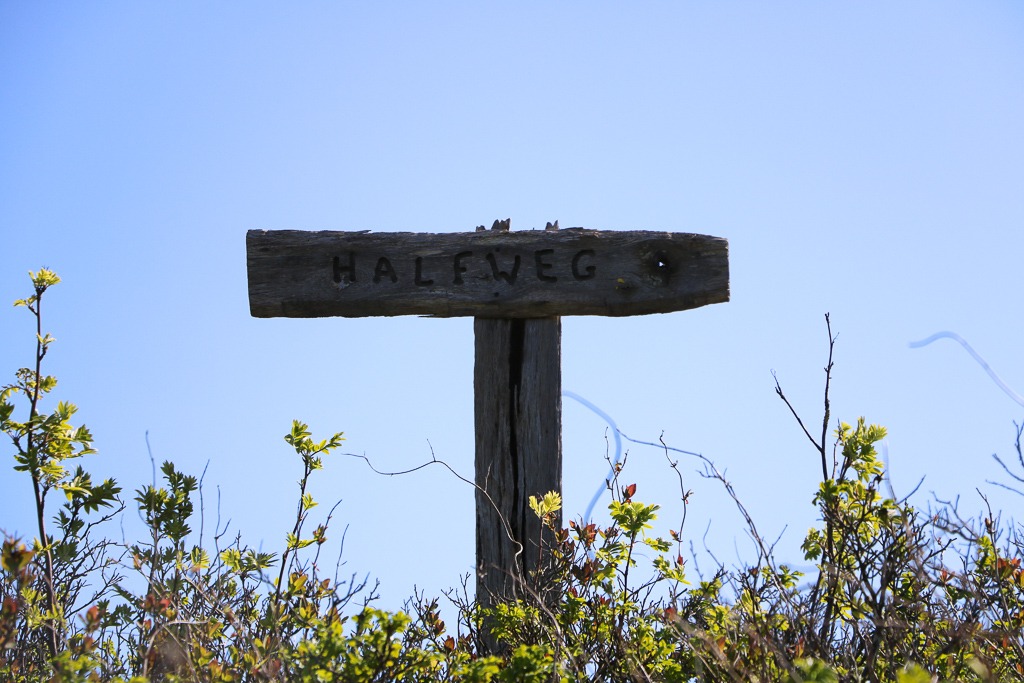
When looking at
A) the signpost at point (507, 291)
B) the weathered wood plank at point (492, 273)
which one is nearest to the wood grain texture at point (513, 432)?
the signpost at point (507, 291)

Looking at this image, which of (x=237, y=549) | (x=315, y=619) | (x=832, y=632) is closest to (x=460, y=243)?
(x=237, y=549)

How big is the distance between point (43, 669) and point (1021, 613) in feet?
10.7

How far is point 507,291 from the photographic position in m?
3.29

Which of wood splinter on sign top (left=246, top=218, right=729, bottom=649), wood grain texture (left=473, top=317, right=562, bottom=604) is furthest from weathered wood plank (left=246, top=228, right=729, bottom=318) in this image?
wood grain texture (left=473, top=317, right=562, bottom=604)

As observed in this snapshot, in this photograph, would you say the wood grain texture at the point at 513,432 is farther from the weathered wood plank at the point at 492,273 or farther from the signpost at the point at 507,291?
the weathered wood plank at the point at 492,273

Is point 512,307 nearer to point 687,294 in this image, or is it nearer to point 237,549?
point 687,294

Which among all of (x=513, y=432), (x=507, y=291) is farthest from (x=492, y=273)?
(x=513, y=432)

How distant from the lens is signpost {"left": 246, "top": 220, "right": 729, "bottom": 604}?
10.8 feet

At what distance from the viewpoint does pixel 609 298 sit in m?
3.30

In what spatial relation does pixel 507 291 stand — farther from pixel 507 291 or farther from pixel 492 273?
pixel 492 273

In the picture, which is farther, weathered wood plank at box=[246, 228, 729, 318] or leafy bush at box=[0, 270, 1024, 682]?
weathered wood plank at box=[246, 228, 729, 318]

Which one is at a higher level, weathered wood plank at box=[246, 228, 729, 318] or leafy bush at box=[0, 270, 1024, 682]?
weathered wood plank at box=[246, 228, 729, 318]

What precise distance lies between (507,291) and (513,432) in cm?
61

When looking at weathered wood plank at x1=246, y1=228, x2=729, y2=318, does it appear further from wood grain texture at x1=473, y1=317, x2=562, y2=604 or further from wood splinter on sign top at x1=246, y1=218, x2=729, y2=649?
wood grain texture at x1=473, y1=317, x2=562, y2=604
